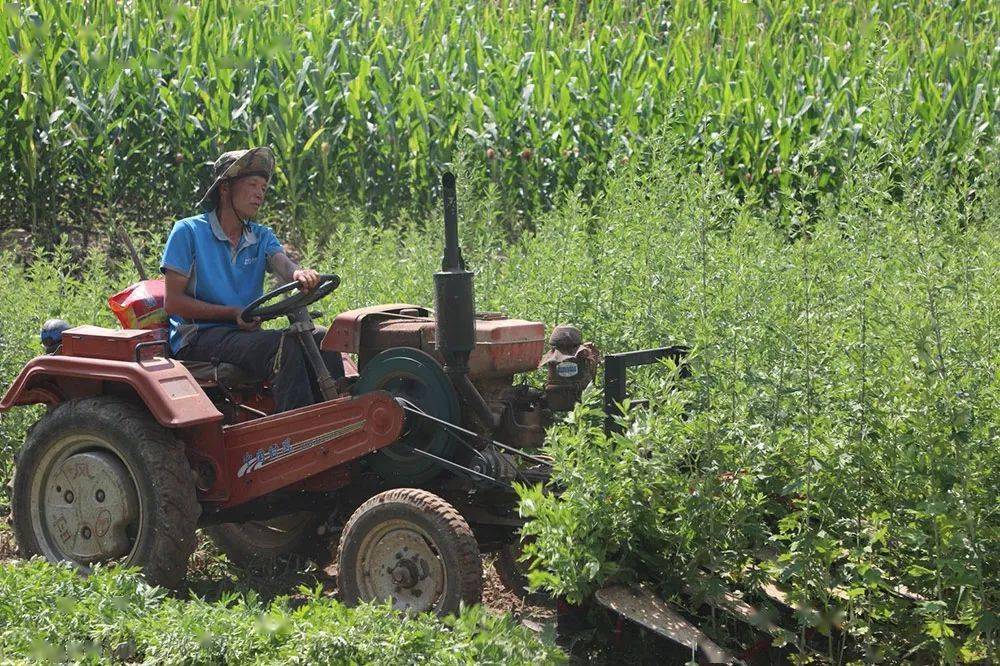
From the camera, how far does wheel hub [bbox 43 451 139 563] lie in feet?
17.2

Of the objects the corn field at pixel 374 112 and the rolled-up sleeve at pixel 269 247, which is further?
the corn field at pixel 374 112

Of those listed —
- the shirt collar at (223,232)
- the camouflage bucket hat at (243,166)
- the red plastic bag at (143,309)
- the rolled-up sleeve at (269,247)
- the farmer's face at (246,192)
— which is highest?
the camouflage bucket hat at (243,166)

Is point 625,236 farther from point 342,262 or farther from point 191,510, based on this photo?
point 191,510

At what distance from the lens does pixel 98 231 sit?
1191cm

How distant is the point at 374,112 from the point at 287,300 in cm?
666

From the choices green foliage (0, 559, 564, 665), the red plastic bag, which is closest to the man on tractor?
the red plastic bag

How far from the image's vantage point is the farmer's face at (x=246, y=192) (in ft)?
18.7

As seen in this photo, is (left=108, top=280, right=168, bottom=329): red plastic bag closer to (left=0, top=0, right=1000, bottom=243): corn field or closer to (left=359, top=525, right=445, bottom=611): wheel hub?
(left=359, top=525, right=445, bottom=611): wheel hub

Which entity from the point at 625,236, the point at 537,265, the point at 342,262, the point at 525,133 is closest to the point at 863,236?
the point at 625,236

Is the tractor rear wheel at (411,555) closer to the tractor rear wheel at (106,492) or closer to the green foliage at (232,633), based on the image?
the green foliage at (232,633)

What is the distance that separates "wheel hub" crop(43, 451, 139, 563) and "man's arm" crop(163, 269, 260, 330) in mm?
670

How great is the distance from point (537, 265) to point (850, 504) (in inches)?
148

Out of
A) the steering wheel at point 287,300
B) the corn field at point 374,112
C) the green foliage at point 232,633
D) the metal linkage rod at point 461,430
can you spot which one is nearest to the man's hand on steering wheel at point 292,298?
the steering wheel at point 287,300

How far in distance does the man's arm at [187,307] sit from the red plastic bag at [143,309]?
198mm
